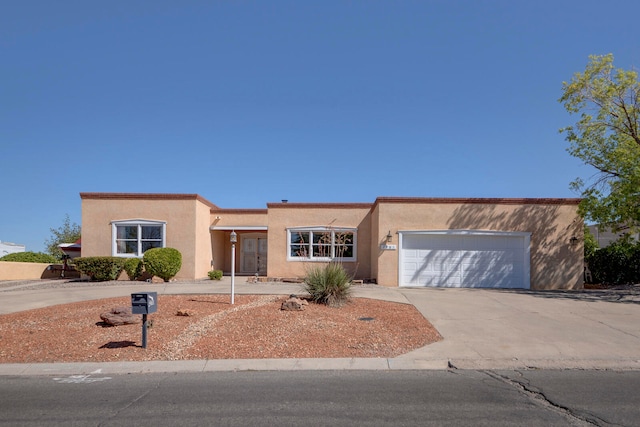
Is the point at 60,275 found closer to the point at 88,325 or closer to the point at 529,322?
the point at 88,325

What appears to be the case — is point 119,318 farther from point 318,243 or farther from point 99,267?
point 318,243

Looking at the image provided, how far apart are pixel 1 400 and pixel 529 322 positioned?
10112mm

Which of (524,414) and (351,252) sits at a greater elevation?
(351,252)

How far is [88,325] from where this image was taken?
1037 cm

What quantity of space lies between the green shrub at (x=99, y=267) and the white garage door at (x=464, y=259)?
1160 centimetres

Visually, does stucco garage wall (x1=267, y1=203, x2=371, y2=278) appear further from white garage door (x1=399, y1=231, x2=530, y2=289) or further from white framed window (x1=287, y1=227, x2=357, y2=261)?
white garage door (x1=399, y1=231, x2=530, y2=289)

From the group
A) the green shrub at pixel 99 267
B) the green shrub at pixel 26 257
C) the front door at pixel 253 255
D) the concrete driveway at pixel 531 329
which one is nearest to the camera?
the concrete driveway at pixel 531 329

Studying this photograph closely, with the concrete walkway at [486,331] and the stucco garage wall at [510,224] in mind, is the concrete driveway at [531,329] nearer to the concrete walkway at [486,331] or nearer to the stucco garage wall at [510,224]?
the concrete walkway at [486,331]

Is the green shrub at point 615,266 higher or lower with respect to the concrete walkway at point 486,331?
higher

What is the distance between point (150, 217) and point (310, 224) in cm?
693

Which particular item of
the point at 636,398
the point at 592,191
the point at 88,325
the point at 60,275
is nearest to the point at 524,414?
the point at 636,398

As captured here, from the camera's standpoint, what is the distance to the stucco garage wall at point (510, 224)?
18.4m

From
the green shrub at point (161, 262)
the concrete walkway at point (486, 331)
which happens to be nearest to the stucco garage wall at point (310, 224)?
the green shrub at point (161, 262)

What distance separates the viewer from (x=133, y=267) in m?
19.8
